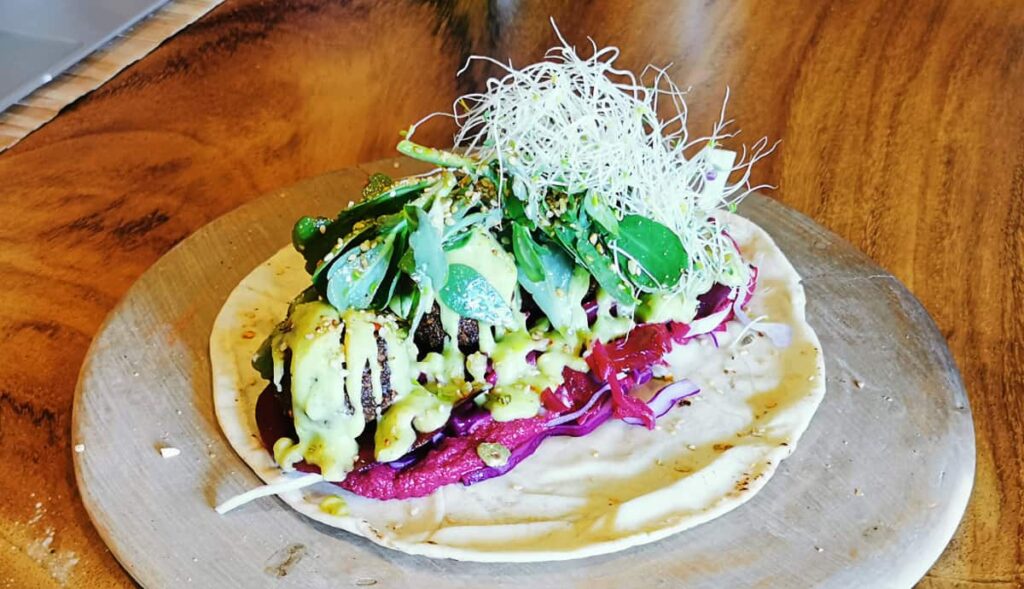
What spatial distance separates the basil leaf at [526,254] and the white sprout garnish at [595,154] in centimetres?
4

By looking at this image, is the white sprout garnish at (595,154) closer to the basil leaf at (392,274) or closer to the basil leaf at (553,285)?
the basil leaf at (553,285)

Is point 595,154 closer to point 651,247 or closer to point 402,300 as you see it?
point 651,247

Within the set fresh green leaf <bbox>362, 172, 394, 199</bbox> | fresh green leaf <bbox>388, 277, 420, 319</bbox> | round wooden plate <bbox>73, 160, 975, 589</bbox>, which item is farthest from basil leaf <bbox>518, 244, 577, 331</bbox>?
round wooden plate <bbox>73, 160, 975, 589</bbox>

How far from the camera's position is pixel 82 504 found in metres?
1.78

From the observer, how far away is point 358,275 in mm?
1774

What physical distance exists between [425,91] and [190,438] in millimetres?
1525

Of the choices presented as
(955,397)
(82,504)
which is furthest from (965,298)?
(82,504)

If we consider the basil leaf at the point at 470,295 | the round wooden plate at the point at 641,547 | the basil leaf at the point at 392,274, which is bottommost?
the round wooden plate at the point at 641,547

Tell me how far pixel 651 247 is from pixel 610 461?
42 cm

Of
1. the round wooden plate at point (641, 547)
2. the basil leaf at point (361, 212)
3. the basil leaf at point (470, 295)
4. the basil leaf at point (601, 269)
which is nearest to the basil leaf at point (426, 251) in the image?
the basil leaf at point (470, 295)

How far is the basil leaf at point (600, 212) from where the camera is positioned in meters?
1.87

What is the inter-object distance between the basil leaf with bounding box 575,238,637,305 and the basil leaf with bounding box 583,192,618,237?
0.16 ft

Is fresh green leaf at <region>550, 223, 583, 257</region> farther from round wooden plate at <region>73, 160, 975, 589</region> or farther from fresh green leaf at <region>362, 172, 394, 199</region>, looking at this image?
round wooden plate at <region>73, 160, 975, 589</region>

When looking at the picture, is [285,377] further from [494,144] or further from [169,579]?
[494,144]
